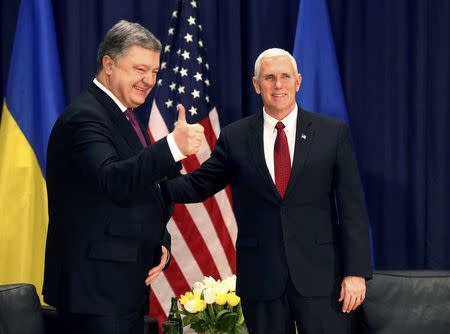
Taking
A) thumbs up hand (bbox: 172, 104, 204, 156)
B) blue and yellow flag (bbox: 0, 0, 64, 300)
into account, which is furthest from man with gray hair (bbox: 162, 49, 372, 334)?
blue and yellow flag (bbox: 0, 0, 64, 300)

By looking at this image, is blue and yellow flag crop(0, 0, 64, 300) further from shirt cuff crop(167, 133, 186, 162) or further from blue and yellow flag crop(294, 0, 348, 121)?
shirt cuff crop(167, 133, 186, 162)

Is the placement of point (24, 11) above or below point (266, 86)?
above

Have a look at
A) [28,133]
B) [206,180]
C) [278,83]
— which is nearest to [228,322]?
[206,180]

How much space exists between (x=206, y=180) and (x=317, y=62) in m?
1.60

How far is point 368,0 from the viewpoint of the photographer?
4.59 meters

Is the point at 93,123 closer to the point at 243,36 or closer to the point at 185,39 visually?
the point at 185,39

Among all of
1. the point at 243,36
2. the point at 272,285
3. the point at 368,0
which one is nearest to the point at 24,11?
the point at 243,36

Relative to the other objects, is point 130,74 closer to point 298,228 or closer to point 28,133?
point 298,228

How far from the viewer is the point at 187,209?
4.41 meters

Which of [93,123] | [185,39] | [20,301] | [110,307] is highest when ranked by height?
[185,39]

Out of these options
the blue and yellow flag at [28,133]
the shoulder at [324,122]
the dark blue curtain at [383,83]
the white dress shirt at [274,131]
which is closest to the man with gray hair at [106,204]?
the white dress shirt at [274,131]

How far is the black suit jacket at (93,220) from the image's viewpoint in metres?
2.34

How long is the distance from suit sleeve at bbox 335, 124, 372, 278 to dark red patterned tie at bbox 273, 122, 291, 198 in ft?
0.70

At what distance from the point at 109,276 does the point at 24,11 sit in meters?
2.53
